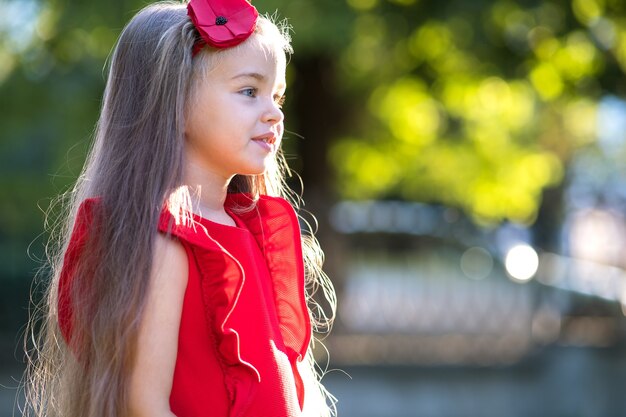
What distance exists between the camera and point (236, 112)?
7.09 feet

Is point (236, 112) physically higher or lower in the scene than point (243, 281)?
higher

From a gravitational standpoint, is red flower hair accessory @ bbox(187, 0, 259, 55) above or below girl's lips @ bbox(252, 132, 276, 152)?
above

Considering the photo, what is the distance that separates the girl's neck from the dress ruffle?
0.12m

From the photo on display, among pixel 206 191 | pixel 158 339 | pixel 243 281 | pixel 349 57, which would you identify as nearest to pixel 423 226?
pixel 349 57

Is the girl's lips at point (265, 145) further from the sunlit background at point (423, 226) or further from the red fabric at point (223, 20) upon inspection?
the sunlit background at point (423, 226)

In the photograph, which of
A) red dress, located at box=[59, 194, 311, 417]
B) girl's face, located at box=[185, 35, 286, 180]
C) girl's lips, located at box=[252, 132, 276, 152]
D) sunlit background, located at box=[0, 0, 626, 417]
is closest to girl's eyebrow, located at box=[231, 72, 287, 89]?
girl's face, located at box=[185, 35, 286, 180]

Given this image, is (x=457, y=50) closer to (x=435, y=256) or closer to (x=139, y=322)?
(x=435, y=256)

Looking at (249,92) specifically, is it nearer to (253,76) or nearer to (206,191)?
(253,76)

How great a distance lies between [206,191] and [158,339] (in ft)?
1.27

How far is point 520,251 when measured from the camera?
928 cm

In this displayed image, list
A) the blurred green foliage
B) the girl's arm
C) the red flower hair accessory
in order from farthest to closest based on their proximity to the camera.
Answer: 1. the blurred green foliage
2. the red flower hair accessory
3. the girl's arm

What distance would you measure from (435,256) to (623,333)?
178 centimetres

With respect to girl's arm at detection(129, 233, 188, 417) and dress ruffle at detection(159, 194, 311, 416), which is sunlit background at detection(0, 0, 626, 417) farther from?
girl's arm at detection(129, 233, 188, 417)

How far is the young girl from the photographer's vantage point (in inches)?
79.5
